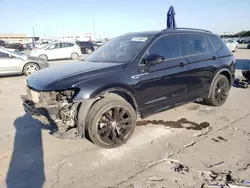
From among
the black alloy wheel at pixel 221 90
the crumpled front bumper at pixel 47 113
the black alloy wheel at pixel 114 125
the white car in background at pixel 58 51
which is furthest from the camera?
the white car in background at pixel 58 51

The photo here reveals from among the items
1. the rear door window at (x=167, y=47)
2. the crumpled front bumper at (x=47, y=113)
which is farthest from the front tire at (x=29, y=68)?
the rear door window at (x=167, y=47)

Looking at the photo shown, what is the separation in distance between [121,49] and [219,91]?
264 cm

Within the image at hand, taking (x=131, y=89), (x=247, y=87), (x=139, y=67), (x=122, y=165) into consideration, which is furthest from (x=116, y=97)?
(x=247, y=87)

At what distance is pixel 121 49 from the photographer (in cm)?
445

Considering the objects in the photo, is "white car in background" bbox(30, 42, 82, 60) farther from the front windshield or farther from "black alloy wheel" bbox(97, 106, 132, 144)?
"black alloy wheel" bbox(97, 106, 132, 144)

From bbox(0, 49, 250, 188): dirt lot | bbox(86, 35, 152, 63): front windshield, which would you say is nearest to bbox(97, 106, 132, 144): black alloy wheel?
bbox(0, 49, 250, 188): dirt lot

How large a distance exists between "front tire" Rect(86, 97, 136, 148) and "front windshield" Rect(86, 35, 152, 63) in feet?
2.74

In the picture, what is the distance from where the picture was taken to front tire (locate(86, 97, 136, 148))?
3.45m

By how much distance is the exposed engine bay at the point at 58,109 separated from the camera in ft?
11.0

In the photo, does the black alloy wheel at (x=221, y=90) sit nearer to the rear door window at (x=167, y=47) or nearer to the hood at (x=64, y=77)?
the rear door window at (x=167, y=47)

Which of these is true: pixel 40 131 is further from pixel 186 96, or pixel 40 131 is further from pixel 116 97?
pixel 186 96

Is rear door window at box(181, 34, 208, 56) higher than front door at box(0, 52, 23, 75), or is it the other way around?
rear door window at box(181, 34, 208, 56)

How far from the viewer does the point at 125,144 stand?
12.6ft

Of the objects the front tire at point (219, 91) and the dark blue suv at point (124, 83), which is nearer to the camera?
the dark blue suv at point (124, 83)
